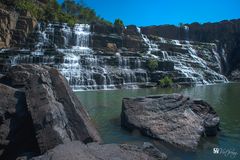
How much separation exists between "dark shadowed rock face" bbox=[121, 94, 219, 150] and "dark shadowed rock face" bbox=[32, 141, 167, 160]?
2434 millimetres

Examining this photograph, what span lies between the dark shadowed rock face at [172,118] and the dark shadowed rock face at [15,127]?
4.97 m

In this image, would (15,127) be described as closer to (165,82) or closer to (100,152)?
(100,152)

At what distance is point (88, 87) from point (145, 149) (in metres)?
32.0

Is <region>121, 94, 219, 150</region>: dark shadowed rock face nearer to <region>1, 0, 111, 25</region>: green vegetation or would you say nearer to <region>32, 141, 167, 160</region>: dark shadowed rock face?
<region>32, 141, 167, 160</region>: dark shadowed rock face

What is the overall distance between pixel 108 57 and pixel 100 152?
41722mm

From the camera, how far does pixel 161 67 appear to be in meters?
50.4

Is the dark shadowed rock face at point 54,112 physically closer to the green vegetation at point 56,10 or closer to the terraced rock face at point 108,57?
the terraced rock face at point 108,57

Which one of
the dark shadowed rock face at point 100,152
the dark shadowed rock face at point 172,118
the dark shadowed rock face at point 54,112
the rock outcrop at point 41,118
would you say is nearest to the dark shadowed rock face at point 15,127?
the rock outcrop at point 41,118

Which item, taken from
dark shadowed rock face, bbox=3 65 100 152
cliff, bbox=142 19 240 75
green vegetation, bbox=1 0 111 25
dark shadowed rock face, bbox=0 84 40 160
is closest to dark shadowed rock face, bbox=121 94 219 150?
dark shadowed rock face, bbox=3 65 100 152

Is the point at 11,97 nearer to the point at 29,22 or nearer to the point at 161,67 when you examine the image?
the point at 161,67

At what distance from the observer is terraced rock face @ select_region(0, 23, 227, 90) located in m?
42.5

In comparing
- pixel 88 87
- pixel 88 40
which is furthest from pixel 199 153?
pixel 88 40

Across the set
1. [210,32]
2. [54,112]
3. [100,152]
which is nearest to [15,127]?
[54,112]

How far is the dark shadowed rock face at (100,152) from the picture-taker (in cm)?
678
